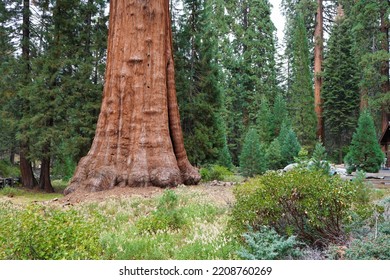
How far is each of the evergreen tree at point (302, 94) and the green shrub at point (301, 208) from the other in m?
17.7

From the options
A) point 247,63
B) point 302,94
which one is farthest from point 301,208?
point 247,63

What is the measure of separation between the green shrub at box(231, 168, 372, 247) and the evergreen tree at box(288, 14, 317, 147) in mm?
17731

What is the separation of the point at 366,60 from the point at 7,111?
15071 mm

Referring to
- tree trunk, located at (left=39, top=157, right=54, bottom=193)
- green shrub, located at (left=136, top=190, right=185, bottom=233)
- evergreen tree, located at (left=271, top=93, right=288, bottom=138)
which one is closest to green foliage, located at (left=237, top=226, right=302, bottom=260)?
green shrub, located at (left=136, top=190, right=185, bottom=233)

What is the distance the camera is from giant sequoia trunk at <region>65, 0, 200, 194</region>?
834 centimetres

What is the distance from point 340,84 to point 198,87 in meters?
14.2

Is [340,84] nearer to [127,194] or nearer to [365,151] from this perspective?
[365,151]

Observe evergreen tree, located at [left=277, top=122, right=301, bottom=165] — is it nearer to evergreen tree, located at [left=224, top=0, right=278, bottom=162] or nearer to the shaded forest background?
the shaded forest background

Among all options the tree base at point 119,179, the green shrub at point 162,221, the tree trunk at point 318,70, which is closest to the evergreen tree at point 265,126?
the tree trunk at point 318,70

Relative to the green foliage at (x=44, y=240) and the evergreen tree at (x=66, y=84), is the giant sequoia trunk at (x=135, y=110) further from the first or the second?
the green foliage at (x=44, y=240)

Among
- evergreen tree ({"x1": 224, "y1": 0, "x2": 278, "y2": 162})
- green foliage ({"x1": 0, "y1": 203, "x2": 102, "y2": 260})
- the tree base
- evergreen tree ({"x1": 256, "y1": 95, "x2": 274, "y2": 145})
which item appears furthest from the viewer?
evergreen tree ({"x1": 224, "y1": 0, "x2": 278, "y2": 162})

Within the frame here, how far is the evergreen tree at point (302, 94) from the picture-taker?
2184 centimetres

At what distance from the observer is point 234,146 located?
78.7 feet
